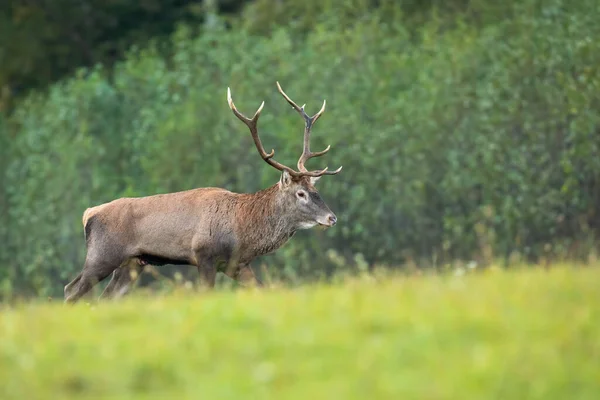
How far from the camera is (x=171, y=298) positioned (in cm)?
1005

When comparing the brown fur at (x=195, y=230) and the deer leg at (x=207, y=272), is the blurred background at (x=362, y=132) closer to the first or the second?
the brown fur at (x=195, y=230)

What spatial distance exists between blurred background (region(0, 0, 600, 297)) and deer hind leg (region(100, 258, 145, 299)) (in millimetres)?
9519

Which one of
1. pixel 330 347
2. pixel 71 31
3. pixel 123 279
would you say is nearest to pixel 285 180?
pixel 123 279

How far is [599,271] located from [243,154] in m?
23.8

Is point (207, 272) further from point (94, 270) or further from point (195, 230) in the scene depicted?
point (94, 270)

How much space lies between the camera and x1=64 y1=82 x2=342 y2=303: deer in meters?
15.0

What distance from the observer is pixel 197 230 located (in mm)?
14992

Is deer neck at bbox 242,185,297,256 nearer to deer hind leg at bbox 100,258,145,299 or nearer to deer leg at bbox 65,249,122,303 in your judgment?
deer hind leg at bbox 100,258,145,299

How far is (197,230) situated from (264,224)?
71 cm

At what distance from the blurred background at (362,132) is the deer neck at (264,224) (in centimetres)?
929

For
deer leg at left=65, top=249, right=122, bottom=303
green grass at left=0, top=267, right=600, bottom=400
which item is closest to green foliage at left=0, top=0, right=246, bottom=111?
deer leg at left=65, top=249, right=122, bottom=303

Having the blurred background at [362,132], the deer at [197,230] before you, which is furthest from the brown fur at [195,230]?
the blurred background at [362,132]

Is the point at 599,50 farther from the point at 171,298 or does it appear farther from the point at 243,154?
the point at 171,298

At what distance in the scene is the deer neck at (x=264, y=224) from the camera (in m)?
15.1
